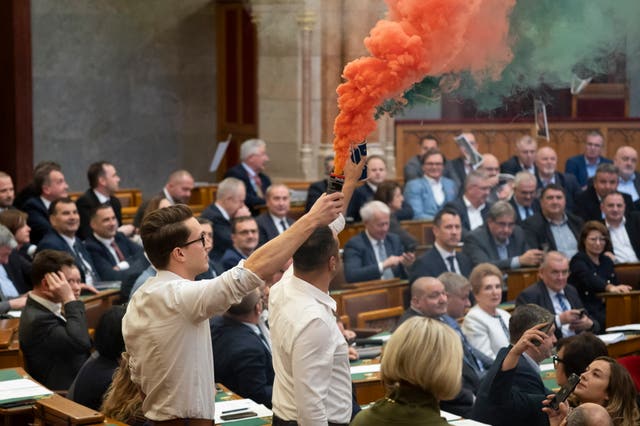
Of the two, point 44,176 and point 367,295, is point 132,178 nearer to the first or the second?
point 44,176

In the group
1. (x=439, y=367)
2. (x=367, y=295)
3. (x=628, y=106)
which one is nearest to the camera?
(x=439, y=367)

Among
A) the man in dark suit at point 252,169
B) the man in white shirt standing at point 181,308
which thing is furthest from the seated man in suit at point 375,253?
the man in white shirt standing at point 181,308

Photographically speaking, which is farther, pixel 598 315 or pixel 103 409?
pixel 598 315

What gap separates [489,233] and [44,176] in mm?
3672

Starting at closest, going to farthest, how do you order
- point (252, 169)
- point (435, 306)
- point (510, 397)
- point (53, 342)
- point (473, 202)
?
point (510, 397)
point (53, 342)
point (435, 306)
point (473, 202)
point (252, 169)

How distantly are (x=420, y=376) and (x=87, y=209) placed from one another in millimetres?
7101

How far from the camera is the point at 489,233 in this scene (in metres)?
9.28

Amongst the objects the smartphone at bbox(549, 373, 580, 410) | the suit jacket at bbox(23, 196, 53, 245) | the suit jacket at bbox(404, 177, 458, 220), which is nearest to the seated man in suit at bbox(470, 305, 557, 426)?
the smartphone at bbox(549, 373, 580, 410)

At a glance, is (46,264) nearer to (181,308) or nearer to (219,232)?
(181,308)

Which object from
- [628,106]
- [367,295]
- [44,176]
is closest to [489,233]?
[367,295]

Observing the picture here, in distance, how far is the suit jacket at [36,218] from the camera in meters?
9.28

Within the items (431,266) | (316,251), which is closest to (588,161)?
(431,266)

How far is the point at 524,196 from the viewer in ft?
34.4

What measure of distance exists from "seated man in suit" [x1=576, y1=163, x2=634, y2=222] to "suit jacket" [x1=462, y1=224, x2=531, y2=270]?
156 centimetres
